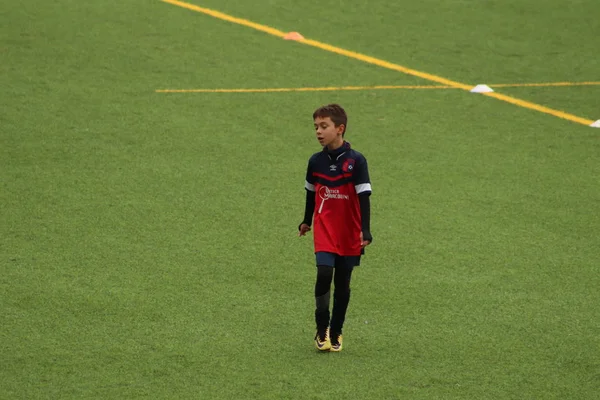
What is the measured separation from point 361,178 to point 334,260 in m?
0.50

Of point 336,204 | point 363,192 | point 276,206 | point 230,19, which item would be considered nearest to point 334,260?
point 336,204

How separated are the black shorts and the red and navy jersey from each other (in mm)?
28

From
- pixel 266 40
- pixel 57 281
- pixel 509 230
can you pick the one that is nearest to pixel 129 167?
pixel 57 281

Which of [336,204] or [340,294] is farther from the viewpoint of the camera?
[340,294]

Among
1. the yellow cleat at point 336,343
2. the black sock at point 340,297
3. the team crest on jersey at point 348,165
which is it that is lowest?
the yellow cleat at point 336,343

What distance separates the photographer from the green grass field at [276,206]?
6.07 meters

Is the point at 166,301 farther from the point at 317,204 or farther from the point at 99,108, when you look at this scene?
the point at 99,108

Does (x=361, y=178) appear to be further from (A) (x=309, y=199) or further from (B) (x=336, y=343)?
(B) (x=336, y=343)

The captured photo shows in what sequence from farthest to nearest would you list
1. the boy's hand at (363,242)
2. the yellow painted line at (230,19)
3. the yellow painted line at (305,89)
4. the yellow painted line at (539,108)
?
the yellow painted line at (230,19), the yellow painted line at (305,89), the yellow painted line at (539,108), the boy's hand at (363,242)

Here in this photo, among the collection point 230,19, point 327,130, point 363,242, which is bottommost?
point 363,242

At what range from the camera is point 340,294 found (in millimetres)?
6156

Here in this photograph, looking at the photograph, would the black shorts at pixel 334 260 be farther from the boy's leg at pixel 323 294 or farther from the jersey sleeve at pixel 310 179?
the jersey sleeve at pixel 310 179

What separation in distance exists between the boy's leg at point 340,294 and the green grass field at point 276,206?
0.60ft

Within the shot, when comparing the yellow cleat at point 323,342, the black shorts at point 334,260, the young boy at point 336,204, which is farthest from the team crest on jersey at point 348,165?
the yellow cleat at point 323,342
